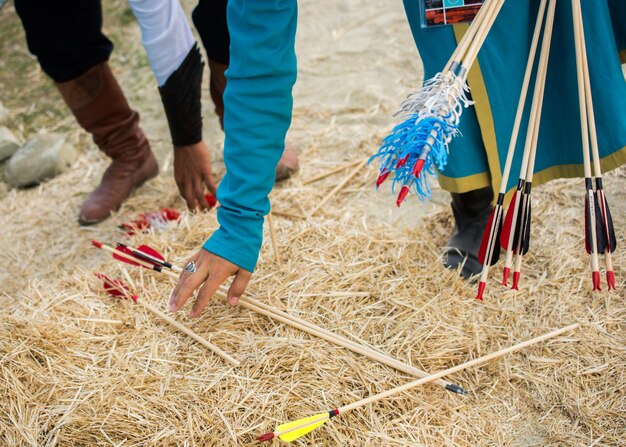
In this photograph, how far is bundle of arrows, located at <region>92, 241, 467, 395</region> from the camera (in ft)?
5.23

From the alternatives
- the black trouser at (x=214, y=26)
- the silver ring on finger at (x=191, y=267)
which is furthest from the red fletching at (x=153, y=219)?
the silver ring on finger at (x=191, y=267)

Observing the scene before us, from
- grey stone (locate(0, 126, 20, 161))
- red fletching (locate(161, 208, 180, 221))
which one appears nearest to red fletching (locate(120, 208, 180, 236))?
red fletching (locate(161, 208, 180, 221))

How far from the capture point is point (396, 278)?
1.93 m

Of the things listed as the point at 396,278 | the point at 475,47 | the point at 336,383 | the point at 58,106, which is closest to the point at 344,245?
the point at 396,278

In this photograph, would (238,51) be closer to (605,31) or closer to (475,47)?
(475,47)

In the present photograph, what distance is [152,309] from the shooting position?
181 cm

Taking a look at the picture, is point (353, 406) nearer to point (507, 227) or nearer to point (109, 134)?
point (507, 227)

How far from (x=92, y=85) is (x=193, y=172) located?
2.01ft

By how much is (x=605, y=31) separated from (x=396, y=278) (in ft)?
2.87

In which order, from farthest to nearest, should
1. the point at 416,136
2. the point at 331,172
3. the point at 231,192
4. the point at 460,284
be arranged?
the point at 331,172 < the point at 460,284 < the point at 231,192 < the point at 416,136

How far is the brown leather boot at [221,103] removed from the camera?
7.69 feet

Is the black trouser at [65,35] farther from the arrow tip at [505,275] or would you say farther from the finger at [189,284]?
the arrow tip at [505,275]

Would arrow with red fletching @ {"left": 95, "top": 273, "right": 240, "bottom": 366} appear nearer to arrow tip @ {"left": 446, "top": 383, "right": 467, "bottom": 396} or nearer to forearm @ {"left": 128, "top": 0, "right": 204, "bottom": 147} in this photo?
arrow tip @ {"left": 446, "top": 383, "right": 467, "bottom": 396}

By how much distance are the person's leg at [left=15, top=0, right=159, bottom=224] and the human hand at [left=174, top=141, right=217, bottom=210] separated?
1.57 ft
